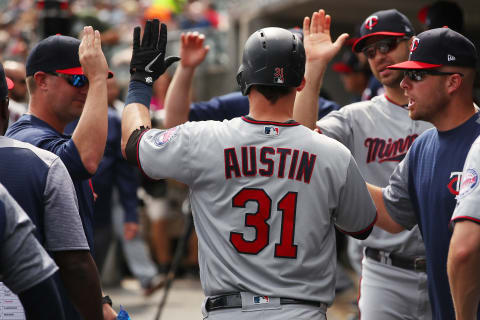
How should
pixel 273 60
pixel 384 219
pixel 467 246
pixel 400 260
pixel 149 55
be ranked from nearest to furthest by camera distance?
pixel 467 246 → pixel 273 60 → pixel 149 55 → pixel 384 219 → pixel 400 260

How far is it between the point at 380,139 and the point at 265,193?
170 centimetres

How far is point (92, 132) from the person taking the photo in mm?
3482

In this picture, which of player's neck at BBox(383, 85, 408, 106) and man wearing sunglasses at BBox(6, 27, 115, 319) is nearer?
man wearing sunglasses at BBox(6, 27, 115, 319)

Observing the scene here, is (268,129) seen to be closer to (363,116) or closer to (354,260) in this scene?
(363,116)

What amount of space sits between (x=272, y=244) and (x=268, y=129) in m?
0.49

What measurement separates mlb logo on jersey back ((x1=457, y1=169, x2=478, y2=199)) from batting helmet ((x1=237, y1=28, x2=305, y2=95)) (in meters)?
0.83

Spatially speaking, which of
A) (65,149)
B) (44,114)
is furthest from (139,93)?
(44,114)

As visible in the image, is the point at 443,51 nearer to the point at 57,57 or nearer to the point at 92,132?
the point at 92,132

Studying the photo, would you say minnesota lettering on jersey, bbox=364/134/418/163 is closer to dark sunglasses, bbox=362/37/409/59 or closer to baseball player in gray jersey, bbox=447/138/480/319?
dark sunglasses, bbox=362/37/409/59

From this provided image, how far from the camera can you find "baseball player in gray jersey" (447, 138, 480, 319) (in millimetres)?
2963

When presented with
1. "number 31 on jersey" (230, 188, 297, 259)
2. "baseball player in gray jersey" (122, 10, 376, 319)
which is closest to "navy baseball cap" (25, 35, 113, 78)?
"baseball player in gray jersey" (122, 10, 376, 319)

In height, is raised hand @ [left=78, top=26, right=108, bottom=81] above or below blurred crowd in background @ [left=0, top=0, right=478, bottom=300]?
above

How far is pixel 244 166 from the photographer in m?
3.24

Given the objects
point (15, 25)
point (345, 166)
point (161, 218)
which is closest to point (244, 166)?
point (345, 166)
